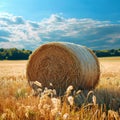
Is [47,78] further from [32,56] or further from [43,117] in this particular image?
[43,117]

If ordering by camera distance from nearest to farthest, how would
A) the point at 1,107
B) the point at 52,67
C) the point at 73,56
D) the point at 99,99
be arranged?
the point at 1,107 → the point at 99,99 → the point at 73,56 → the point at 52,67

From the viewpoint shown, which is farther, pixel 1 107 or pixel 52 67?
pixel 52 67

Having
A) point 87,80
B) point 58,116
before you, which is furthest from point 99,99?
point 58,116

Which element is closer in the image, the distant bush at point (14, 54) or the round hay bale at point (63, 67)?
the round hay bale at point (63, 67)

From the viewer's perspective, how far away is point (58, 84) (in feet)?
29.6

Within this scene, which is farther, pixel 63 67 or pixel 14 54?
pixel 14 54

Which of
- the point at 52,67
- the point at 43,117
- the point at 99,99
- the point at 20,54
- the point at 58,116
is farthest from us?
the point at 20,54

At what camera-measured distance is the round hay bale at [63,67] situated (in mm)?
8570

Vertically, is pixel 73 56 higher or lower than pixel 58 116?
higher

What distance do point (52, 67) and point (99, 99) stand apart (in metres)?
2.65

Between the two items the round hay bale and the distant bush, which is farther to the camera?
the distant bush

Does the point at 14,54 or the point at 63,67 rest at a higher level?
the point at 14,54

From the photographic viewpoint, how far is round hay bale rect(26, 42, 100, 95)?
28.1 ft

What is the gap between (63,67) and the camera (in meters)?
8.94
